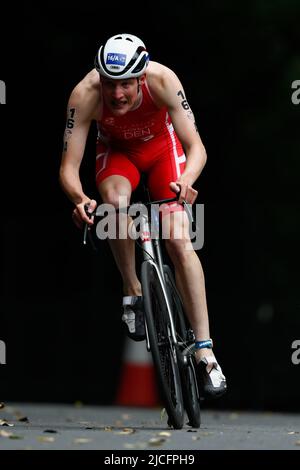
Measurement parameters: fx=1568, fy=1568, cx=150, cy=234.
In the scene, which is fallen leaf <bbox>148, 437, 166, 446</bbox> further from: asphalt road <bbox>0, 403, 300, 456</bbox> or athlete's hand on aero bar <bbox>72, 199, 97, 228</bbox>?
athlete's hand on aero bar <bbox>72, 199, 97, 228</bbox>

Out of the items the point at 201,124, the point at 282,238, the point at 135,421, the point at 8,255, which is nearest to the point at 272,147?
the point at 282,238

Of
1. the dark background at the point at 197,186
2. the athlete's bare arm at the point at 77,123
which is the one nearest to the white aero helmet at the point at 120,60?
the athlete's bare arm at the point at 77,123

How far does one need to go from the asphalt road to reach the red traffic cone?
6.71ft

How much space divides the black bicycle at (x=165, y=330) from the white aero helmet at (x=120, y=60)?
0.77m

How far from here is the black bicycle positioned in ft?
28.7

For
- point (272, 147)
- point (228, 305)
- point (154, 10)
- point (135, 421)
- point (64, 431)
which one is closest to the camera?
point (64, 431)

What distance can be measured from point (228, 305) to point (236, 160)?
4.51 metres

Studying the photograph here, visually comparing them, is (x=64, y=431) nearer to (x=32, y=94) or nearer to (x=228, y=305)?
(x=228, y=305)

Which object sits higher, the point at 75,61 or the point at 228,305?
the point at 75,61

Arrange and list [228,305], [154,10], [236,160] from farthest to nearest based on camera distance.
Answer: [236,160]
[154,10]
[228,305]

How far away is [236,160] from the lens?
19.0 metres

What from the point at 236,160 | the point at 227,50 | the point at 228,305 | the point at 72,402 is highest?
the point at 227,50

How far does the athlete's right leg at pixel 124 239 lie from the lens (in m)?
9.33

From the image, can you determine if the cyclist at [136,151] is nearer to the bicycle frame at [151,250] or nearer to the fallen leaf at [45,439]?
the bicycle frame at [151,250]
